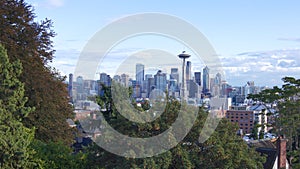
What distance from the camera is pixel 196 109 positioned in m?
10.2

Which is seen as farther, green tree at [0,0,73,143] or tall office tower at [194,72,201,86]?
tall office tower at [194,72,201,86]

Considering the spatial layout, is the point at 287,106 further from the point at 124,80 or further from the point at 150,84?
the point at 124,80

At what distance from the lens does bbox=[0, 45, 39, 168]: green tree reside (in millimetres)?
9797

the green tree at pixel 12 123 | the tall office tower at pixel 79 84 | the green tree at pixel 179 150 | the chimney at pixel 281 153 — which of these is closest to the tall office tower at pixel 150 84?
the green tree at pixel 179 150

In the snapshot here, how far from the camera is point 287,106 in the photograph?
1404 centimetres

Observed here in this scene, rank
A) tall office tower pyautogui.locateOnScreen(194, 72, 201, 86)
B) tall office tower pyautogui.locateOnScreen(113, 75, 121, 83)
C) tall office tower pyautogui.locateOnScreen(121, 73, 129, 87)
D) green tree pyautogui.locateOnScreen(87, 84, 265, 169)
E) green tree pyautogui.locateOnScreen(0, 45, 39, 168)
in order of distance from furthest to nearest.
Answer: tall office tower pyautogui.locateOnScreen(194, 72, 201, 86)
tall office tower pyautogui.locateOnScreen(121, 73, 129, 87)
tall office tower pyautogui.locateOnScreen(113, 75, 121, 83)
green tree pyautogui.locateOnScreen(0, 45, 39, 168)
green tree pyautogui.locateOnScreen(87, 84, 265, 169)

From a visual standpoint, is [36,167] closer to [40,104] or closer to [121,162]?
[121,162]

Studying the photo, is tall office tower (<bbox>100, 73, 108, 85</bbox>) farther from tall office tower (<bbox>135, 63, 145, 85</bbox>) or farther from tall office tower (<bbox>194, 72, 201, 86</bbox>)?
tall office tower (<bbox>194, 72, 201, 86</bbox>)

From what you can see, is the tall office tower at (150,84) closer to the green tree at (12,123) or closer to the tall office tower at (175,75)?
the tall office tower at (175,75)

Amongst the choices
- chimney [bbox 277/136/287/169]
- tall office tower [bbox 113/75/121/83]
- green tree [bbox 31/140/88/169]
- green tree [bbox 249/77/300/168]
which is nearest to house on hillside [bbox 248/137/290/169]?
chimney [bbox 277/136/287/169]

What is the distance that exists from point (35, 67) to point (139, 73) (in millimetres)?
4544

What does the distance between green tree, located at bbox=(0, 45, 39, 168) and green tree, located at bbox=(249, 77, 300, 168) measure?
27.4 ft

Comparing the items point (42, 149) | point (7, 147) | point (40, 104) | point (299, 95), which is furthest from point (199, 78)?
point (7, 147)

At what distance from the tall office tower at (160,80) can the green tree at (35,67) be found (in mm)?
4232
